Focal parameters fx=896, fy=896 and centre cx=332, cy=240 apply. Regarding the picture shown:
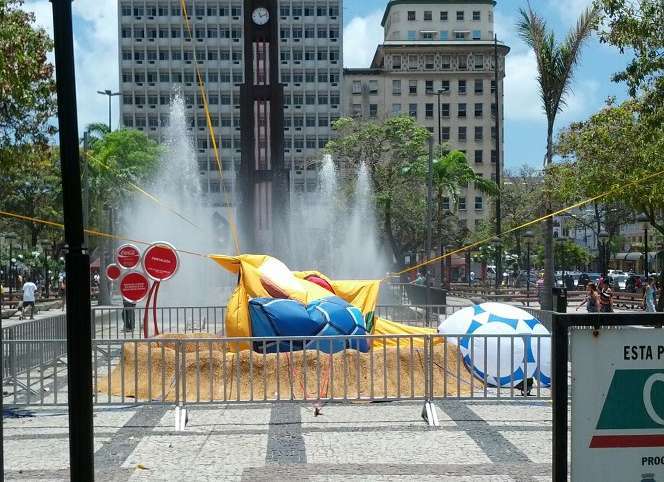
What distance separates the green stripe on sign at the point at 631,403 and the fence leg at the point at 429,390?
563 cm

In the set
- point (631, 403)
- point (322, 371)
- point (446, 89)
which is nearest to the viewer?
point (631, 403)

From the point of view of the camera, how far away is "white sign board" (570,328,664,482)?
13.5ft

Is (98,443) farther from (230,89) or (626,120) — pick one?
(230,89)

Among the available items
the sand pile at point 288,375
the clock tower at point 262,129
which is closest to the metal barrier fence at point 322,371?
the sand pile at point 288,375

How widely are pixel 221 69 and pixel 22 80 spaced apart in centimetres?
8640

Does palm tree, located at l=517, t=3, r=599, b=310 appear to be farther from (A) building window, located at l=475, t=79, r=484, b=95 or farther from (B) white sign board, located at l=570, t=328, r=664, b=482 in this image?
(A) building window, located at l=475, t=79, r=484, b=95

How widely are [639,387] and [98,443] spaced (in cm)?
624

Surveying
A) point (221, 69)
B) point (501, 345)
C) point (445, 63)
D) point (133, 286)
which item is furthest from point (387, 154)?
point (445, 63)

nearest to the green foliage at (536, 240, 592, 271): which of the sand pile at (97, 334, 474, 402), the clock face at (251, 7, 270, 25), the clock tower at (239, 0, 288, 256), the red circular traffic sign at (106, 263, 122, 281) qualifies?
the clock tower at (239, 0, 288, 256)

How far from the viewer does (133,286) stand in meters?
15.7

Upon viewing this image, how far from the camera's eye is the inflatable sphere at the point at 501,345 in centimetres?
1076

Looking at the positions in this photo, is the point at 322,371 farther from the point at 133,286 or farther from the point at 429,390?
the point at 133,286

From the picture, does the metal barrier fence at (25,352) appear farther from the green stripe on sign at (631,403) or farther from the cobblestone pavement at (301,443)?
the green stripe on sign at (631,403)

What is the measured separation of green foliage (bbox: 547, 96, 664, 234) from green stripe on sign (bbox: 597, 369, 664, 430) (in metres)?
14.4
